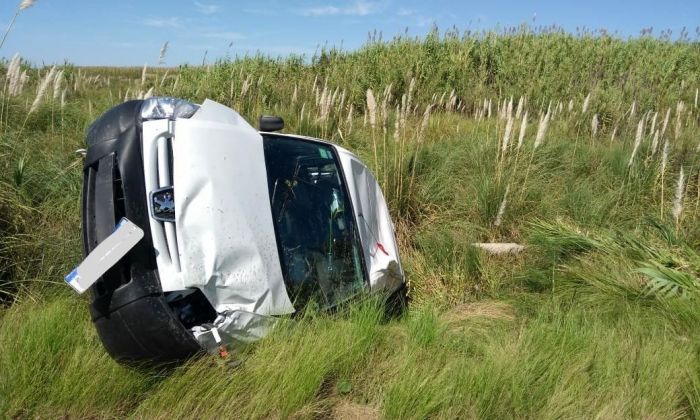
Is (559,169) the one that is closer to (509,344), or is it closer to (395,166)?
(395,166)

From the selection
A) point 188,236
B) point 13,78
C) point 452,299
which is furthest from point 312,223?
point 13,78

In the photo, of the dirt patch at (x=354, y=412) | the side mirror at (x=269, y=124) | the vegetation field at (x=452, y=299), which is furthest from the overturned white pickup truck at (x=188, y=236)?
the side mirror at (x=269, y=124)

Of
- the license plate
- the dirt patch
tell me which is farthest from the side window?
the license plate

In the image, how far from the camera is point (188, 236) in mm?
2627

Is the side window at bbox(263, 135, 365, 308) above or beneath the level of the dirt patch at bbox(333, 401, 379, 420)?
above

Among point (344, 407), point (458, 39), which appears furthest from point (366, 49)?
point (344, 407)

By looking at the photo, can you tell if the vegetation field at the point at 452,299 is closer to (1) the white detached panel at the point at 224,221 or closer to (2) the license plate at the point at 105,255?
(1) the white detached panel at the point at 224,221

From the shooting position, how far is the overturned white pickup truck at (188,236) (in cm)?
252

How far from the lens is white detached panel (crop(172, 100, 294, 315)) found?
2617mm

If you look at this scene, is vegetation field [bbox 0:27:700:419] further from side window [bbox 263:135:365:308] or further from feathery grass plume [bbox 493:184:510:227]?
side window [bbox 263:135:365:308]

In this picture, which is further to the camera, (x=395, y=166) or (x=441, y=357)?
(x=395, y=166)

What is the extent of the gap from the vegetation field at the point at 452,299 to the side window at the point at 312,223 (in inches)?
7.1

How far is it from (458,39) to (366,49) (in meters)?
2.34

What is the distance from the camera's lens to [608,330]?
3320 millimetres
